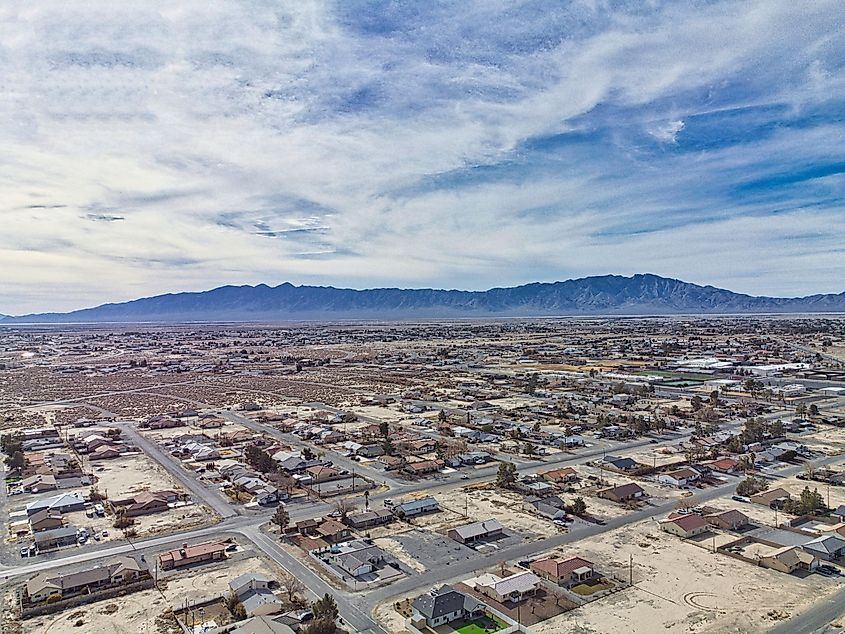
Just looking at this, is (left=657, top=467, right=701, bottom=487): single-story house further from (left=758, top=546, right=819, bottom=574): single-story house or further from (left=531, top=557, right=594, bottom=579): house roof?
(left=531, top=557, right=594, bottom=579): house roof

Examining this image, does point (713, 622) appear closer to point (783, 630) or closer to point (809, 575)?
point (783, 630)

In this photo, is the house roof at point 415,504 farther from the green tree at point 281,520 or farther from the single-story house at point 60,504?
the single-story house at point 60,504

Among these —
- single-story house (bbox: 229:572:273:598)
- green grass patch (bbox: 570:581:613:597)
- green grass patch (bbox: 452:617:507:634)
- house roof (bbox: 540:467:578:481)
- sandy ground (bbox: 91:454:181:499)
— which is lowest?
sandy ground (bbox: 91:454:181:499)

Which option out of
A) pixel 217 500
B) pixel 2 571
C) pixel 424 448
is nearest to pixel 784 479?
pixel 424 448

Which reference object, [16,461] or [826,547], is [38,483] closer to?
[16,461]

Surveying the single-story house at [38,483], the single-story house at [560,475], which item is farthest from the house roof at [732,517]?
the single-story house at [38,483]

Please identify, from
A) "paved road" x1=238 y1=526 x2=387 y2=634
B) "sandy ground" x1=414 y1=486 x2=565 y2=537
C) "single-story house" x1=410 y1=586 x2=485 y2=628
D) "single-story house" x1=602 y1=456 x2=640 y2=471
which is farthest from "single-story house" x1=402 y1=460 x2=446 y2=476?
"single-story house" x1=410 y1=586 x2=485 y2=628
